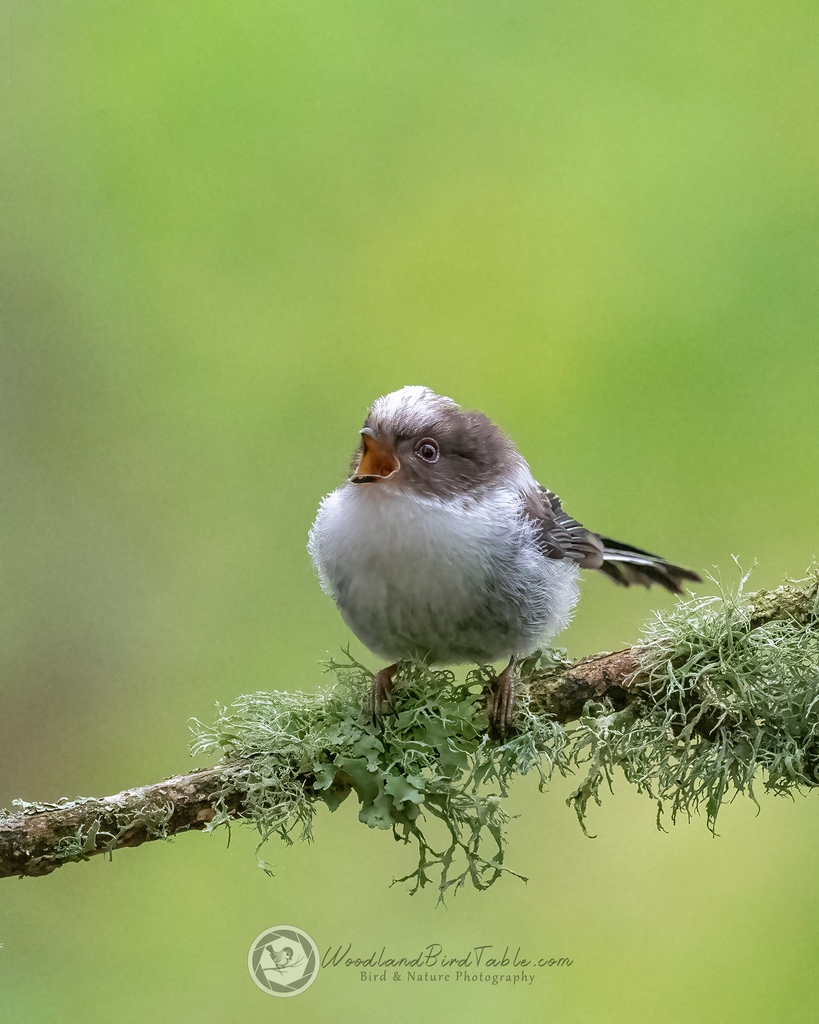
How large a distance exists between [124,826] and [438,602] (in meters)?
0.48

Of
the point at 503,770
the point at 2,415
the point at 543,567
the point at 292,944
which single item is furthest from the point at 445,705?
the point at 2,415

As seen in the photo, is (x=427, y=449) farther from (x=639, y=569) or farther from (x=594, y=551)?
(x=639, y=569)

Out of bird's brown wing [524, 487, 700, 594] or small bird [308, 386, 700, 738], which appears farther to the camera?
bird's brown wing [524, 487, 700, 594]

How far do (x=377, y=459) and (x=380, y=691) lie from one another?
12.6 inches

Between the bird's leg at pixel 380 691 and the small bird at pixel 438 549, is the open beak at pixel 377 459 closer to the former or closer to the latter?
the small bird at pixel 438 549

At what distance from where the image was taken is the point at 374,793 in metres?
1.28

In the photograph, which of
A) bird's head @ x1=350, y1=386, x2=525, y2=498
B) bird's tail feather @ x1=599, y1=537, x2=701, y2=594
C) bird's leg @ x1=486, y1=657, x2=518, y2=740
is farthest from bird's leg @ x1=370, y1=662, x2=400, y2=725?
bird's tail feather @ x1=599, y1=537, x2=701, y2=594

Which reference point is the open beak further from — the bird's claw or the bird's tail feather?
the bird's tail feather

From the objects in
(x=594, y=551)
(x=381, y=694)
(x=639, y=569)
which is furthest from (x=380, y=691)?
(x=639, y=569)

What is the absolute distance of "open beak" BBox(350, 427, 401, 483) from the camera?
1292mm

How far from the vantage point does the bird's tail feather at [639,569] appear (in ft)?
5.31

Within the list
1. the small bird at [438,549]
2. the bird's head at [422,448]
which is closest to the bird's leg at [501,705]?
the small bird at [438,549]

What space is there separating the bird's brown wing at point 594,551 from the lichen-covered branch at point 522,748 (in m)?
0.22

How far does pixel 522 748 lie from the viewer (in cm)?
130
